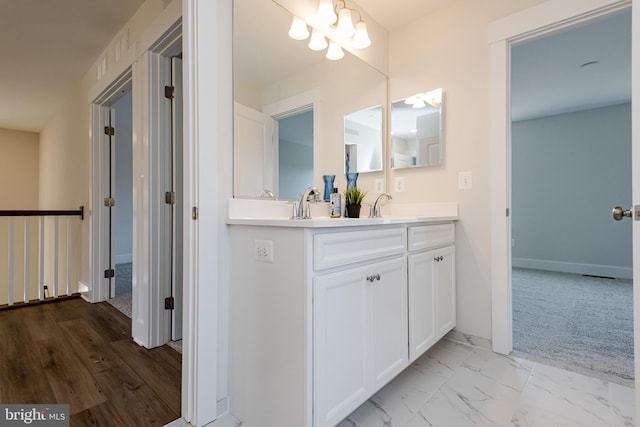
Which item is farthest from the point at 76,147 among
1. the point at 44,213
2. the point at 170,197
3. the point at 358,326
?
the point at 358,326

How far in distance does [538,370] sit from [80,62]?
460 cm

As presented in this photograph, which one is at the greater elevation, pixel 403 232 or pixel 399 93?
pixel 399 93

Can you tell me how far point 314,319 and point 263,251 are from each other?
34 cm

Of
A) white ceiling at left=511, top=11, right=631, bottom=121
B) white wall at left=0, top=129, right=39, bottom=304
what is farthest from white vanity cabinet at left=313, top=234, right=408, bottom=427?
white wall at left=0, top=129, right=39, bottom=304

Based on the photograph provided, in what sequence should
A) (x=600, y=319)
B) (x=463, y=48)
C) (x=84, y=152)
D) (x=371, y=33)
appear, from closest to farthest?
(x=463, y=48) < (x=371, y=33) < (x=600, y=319) < (x=84, y=152)

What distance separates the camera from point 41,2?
2.21 metres

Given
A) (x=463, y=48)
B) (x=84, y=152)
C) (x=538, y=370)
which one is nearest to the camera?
(x=538, y=370)

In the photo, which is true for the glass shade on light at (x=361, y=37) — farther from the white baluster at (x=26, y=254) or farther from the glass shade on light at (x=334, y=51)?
the white baluster at (x=26, y=254)

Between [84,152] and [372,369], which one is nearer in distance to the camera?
[372,369]

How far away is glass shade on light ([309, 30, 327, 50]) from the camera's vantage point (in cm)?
192

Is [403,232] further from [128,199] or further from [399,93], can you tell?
[128,199]

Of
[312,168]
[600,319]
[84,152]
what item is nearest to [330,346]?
[312,168]

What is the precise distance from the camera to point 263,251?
1233mm

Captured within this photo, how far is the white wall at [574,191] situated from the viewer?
4.16 meters
